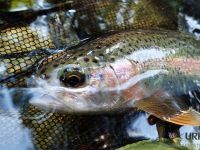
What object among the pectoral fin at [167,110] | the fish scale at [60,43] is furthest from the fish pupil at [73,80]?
the pectoral fin at [167,110]

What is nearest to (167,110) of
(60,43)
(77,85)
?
→ (77,85)

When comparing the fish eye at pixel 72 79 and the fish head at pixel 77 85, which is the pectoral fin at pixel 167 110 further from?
the fish eye at pixel 72 79

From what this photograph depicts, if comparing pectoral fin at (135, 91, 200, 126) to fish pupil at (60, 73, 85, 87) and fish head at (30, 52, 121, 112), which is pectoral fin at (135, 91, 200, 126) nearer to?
fish head at (30, 52, 121, 112)

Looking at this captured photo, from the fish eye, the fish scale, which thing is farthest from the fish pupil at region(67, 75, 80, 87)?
the fish scale

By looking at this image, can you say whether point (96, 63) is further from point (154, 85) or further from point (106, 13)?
point (106, 13)

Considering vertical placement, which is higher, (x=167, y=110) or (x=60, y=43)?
(x=60, y=43)

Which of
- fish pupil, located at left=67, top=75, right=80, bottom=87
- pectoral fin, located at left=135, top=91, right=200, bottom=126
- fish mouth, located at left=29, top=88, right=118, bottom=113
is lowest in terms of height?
pectoral fin, located at left=135, top=91, right=200, bottom=126

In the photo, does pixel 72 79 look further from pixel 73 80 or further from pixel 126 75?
pixel 126 75
